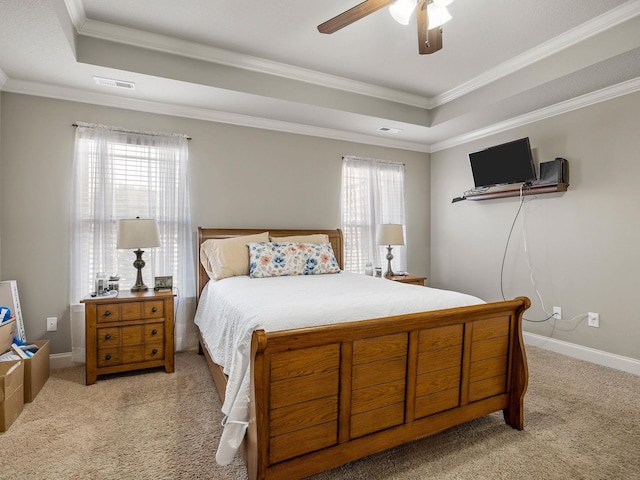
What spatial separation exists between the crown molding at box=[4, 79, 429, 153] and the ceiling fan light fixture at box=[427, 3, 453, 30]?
92.3 inches

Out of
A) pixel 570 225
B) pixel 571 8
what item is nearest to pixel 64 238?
pixel 571 8

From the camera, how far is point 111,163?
10.4 feet

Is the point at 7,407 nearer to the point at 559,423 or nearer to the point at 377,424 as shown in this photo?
the point at 377,424

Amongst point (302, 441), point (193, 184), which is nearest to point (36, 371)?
point (193, 184)

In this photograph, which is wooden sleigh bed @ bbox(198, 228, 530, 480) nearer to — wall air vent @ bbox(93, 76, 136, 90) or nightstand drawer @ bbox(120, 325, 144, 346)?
nightstand drawer @ bbox(120, 325, 144, 346)

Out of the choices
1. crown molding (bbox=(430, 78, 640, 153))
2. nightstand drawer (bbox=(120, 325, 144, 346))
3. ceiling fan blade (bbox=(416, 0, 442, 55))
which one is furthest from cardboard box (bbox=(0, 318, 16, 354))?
crown molding (bbox=(430, 78, 640, 153))

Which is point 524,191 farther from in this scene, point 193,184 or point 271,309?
point 193,184

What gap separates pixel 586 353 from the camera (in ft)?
10.5

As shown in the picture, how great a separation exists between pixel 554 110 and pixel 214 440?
13.3 feet

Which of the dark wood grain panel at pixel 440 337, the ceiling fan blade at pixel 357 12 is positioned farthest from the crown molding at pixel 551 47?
the dark wood grain panel at pixel 440 337

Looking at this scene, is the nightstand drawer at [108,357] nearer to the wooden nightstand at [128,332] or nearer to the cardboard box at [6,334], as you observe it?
the wooden nightstand at [128,332]

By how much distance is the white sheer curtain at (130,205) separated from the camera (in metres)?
3.09

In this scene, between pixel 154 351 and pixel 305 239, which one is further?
pixel 305 239

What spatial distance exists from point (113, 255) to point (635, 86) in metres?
4.77
